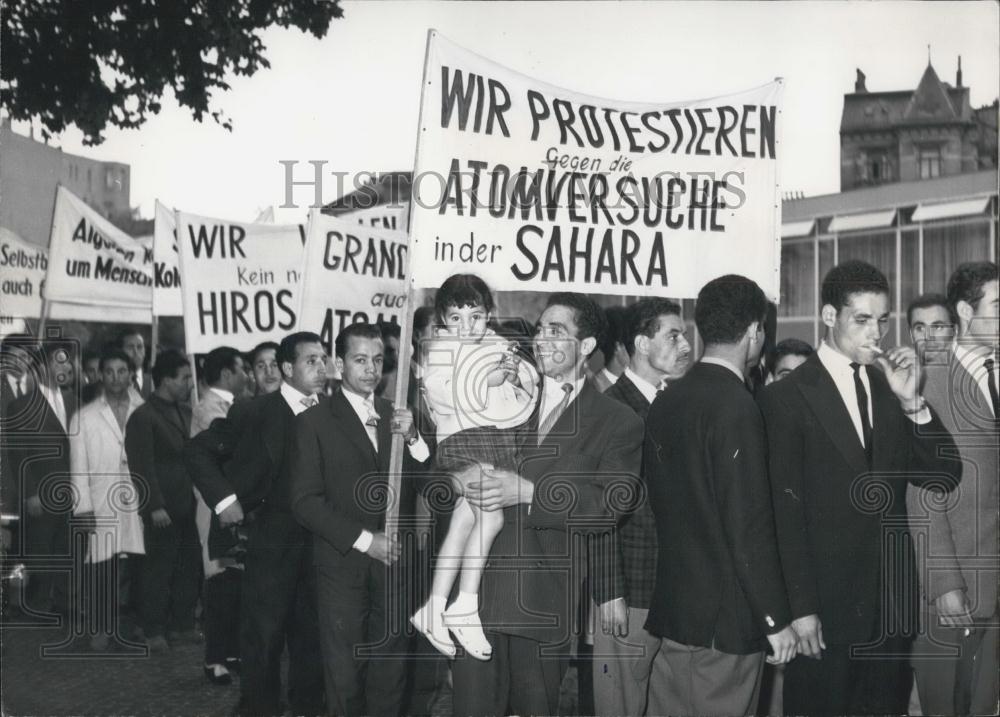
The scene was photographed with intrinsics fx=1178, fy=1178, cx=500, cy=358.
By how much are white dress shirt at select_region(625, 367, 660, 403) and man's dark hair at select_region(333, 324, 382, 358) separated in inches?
52.0

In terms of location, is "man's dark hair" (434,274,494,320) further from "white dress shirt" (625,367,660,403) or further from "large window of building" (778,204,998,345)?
"large window of building" (778,204,998,345)

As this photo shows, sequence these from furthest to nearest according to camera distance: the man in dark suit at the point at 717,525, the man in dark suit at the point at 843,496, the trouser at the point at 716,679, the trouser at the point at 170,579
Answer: the trouser at the point at 170,579 → the man in dark suit at the point at 843,496 → the trouser at the point at 716,679 → the man in dark suit at the point at 717,525

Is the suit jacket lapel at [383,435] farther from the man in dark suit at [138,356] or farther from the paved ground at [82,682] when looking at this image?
the man in dark suit at [138,356]

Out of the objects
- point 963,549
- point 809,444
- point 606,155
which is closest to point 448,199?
point 606,155

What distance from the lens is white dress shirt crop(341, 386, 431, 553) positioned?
5766 mm

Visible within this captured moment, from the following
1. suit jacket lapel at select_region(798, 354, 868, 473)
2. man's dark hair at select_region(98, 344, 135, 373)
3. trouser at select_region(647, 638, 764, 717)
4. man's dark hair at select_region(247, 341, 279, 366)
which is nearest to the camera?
trouser at select_region(647, 638, 764, 717)

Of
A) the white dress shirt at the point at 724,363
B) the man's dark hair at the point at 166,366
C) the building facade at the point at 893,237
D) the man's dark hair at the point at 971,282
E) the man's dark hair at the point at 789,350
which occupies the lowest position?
the white dress shirt at the point at 724,363

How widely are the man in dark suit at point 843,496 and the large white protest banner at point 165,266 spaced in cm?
328

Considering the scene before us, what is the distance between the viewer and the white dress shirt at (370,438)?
18.9 feet

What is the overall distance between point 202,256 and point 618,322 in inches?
92.2

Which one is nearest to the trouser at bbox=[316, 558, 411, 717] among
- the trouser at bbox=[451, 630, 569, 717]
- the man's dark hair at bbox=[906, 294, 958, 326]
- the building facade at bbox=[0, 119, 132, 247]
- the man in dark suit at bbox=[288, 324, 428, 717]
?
the man in dark suit at bbox=[288, 324, 428, 717]

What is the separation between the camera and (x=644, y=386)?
5.82 metres

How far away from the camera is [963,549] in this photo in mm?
5906

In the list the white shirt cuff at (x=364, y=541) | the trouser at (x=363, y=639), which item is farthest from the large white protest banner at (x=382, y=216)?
the trouser at (x=363, y=639)
